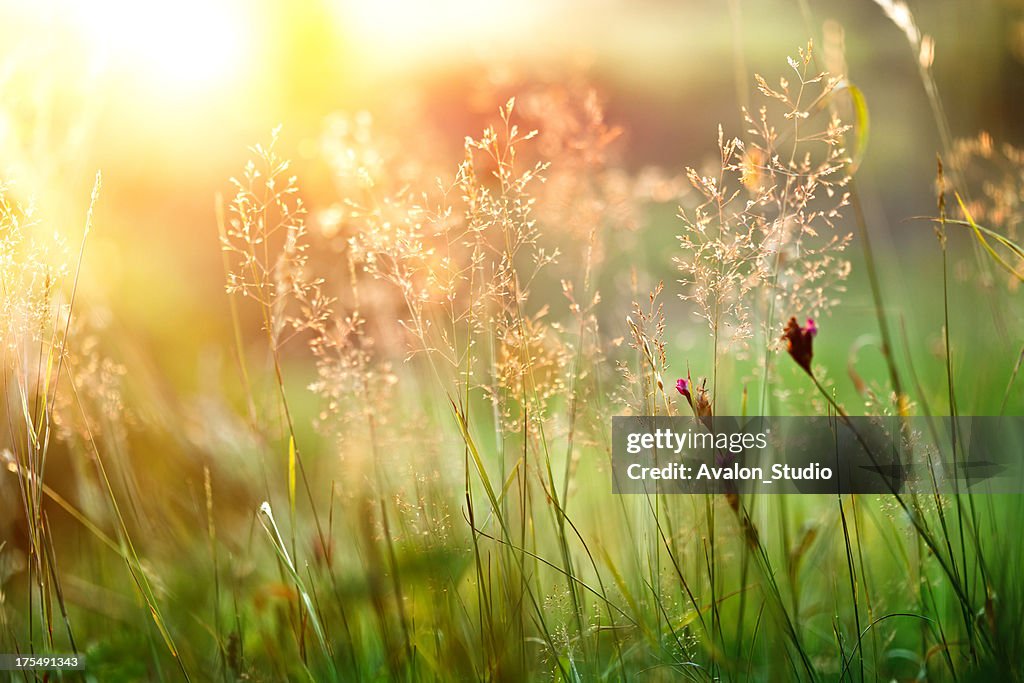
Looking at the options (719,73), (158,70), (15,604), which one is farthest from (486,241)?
(719,73)

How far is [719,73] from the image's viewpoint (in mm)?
3359

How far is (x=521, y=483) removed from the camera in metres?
0.91

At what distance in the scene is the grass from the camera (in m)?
0.84

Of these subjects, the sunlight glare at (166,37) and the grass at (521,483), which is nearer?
the grass at (521,483)

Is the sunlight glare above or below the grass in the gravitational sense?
above

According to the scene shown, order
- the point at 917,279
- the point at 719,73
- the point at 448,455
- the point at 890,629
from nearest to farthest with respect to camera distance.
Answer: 1. the point at 890,629
2. the point at 448,455
3. the point at 917,279
4. the point at 719,73

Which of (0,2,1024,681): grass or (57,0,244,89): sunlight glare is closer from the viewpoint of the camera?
(0,2,1024,681): grass

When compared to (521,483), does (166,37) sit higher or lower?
higher

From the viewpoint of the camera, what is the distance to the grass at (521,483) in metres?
0.84

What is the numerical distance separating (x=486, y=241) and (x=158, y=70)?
5.08 ft

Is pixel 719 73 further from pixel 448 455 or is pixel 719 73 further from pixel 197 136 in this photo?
pixel 448 455

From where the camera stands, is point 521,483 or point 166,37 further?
Answer: point 166,37

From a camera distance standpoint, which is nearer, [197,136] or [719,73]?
[197,136]

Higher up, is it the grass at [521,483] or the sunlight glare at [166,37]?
the sunlight glare at [166,37]
